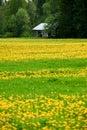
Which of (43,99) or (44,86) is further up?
(43,99)

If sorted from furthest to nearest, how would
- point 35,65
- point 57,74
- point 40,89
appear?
point 35,65 → point 57,74 → point 40,89

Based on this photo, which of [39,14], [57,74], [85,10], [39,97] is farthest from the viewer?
[39,14]

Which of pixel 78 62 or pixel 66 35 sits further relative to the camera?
pixel 66 35

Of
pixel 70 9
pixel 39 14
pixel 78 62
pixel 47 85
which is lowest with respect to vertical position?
pixel 39 14

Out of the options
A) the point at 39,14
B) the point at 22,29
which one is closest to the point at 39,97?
the point at 22,29

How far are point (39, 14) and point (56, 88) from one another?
130 meters

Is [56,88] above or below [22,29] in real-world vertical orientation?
above

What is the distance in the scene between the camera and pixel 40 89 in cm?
1507

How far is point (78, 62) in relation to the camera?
25031 mm

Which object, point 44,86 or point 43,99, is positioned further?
point 44,86

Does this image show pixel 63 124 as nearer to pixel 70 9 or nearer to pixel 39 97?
pixel 39 97

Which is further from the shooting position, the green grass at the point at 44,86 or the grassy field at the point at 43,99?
the green grass at the point at 44,86

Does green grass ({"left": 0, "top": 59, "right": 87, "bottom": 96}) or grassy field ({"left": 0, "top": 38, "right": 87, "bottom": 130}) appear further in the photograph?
green grass ({"left": 0, "top": 59, "right": 87, "bottom": 96})

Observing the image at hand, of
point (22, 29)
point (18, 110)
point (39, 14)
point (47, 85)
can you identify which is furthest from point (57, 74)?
point (39, 14)
